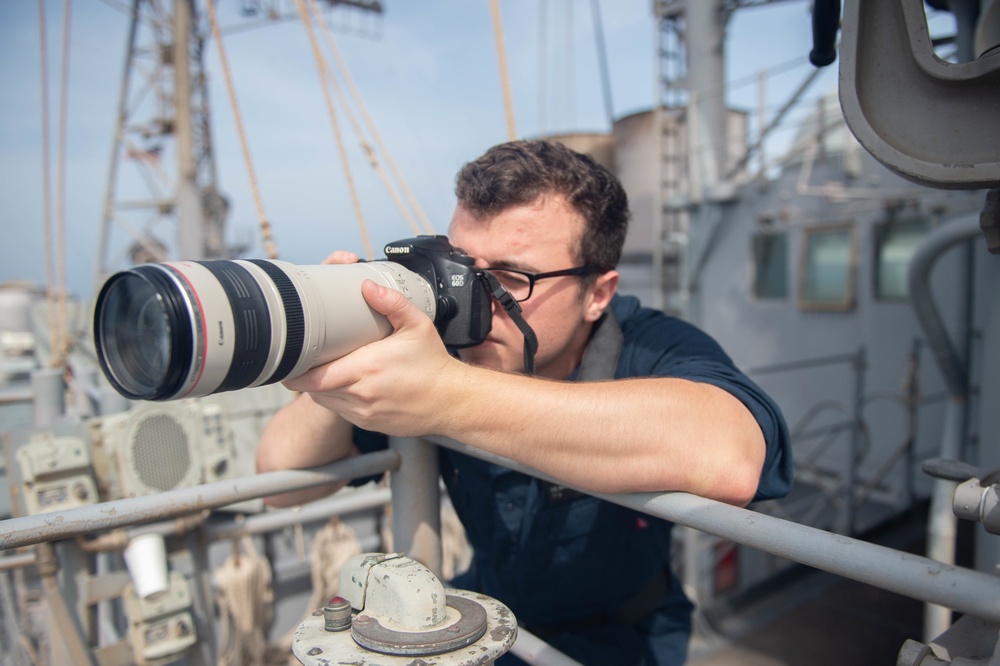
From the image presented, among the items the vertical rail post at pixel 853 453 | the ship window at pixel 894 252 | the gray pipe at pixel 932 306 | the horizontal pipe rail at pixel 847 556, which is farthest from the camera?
the ship window at pixel 894 252

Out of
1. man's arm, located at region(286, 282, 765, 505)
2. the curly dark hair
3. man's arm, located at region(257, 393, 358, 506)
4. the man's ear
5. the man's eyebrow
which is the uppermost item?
the curly dark hair

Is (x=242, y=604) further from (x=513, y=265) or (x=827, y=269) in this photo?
(x=827, y=269)

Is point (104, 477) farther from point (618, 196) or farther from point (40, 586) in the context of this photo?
point (618, 196)

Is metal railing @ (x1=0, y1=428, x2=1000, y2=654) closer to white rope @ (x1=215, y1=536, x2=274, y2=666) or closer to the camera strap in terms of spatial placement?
the camera strap

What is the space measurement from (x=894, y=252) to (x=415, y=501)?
A: 4549 millimetres

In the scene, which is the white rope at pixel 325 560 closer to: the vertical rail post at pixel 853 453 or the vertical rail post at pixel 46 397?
the vertical rail post at pixel 46 397

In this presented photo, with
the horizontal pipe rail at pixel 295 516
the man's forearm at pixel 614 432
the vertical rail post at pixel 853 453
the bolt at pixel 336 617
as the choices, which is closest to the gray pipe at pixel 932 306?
the vertical rail post at pixel 853 453

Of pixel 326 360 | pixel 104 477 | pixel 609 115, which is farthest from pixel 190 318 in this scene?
pixel 609 115

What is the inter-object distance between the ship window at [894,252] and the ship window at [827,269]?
0.18 meters

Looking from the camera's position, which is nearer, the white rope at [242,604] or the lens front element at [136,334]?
the lens front element at [136,334]

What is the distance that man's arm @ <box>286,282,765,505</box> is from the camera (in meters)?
0.91

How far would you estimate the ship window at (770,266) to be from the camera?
5.45 metres

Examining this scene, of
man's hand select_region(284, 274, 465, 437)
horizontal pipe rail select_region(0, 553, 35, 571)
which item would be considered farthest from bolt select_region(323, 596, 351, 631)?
horizontal pipe rail select_region(0, 553, 35, 571)

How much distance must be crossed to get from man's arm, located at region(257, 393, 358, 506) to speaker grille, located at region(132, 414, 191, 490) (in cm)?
92
